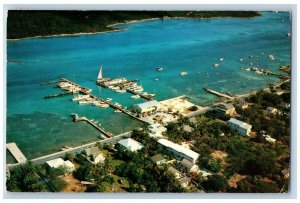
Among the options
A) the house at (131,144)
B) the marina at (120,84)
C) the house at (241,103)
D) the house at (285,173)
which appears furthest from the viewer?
→ the marina at (120,84)

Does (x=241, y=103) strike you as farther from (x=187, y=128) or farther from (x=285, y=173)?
(x=285, y=173)

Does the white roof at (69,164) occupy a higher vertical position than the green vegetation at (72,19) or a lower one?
lower

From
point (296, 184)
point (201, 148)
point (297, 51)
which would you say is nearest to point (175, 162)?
point (201, 148)

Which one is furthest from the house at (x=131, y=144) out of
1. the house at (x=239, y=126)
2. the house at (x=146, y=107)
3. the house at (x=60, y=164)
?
the house at (x=239, y=126)

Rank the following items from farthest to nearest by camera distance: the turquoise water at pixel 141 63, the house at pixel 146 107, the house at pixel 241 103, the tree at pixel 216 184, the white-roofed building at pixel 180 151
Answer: the house at pixel 241 103 → the house at pixel 146 107 → the turquoise water at pixel 141 63 → the white-roofed building at pixel 180 151 → the tree at pixel 216 184

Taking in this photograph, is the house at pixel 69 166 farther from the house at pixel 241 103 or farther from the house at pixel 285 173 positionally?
the house at pixel 241 103

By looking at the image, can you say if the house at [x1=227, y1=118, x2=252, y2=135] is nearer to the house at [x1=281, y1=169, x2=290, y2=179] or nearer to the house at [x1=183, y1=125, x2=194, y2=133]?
the house at [x1=183, y1=125, x2=194, y2=133]
